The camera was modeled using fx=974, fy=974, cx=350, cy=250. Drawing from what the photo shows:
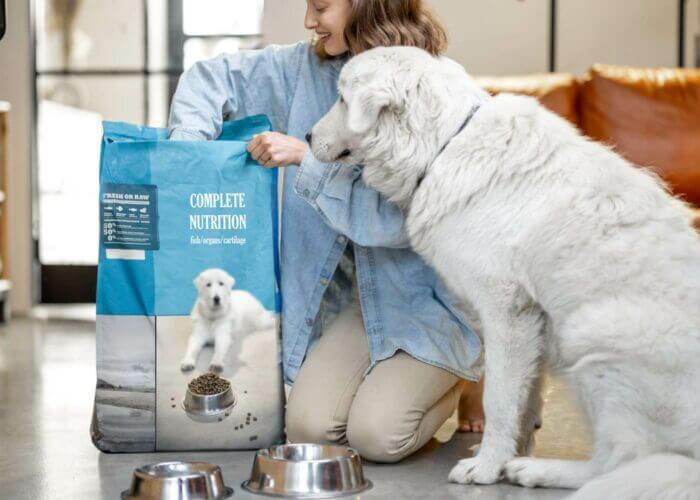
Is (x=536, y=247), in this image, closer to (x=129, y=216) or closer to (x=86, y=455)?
(x=129, y=216)

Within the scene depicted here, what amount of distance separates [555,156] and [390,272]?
518 millimetres

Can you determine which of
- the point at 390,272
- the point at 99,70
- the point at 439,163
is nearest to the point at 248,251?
the point at 390,272

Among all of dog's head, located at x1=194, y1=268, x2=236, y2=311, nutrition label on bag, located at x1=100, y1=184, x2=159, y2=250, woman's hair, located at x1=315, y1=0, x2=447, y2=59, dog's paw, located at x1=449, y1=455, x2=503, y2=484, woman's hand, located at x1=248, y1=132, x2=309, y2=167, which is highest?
woman's hair, located at x1=315, y1=0, x2=447, y2=59

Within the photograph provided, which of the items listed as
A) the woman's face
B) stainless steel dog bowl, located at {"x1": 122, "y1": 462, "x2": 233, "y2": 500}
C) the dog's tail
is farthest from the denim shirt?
the dog's tail

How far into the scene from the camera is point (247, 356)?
2.26 meters

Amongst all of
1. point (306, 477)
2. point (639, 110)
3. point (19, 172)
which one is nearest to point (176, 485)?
point (306, 477)

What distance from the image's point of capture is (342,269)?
8.07ft

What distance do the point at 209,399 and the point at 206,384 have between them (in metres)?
0.04

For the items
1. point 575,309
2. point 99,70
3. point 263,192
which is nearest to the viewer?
point 575,309

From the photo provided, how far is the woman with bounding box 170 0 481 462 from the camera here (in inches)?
86.8

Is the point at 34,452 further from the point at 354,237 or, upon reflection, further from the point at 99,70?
the point at 99,70

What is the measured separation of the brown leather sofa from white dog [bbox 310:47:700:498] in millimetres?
2023

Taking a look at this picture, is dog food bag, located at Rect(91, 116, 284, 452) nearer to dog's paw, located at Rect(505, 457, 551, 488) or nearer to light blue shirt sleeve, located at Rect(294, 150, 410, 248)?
light blue shirt sleeve, located at Rect(294, 150, 410, 248)

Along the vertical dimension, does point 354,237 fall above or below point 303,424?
above
